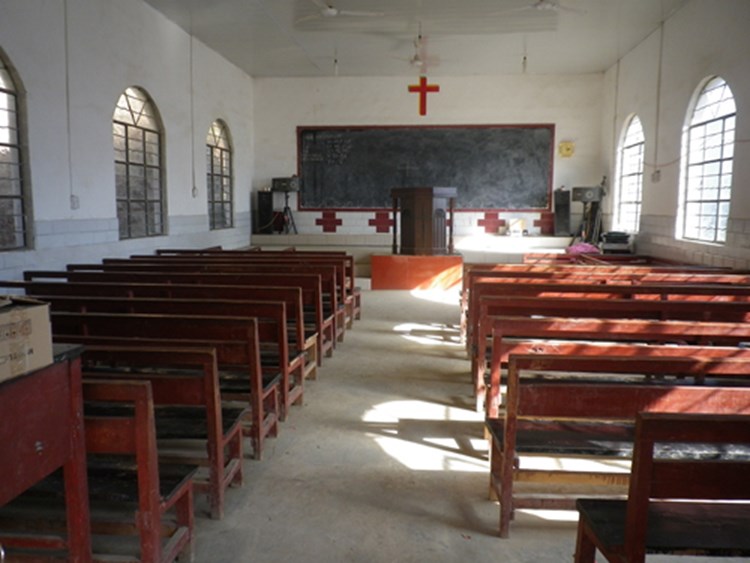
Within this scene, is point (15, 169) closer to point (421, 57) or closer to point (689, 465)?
point (689, 465)

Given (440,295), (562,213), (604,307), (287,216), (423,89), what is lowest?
(440,295)

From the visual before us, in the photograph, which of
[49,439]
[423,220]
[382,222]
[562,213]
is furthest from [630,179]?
[49,439]

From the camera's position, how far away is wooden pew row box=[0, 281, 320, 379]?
148 inches

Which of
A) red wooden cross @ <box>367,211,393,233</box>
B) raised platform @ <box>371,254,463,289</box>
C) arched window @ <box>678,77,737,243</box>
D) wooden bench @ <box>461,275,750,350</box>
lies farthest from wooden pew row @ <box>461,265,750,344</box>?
red wooden cross @ <box>367,211,393,233</box>

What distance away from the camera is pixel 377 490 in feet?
8.55

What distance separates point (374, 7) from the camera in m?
7.32

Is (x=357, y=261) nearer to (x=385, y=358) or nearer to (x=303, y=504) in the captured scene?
(x=385, y=358)

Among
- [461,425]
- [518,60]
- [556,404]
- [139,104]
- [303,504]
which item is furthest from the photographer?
[518,60]

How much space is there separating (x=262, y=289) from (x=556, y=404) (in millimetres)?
2252

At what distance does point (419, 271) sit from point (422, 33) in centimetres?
330

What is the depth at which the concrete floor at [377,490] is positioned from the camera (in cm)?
216

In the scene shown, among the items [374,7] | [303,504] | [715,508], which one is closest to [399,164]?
[374,7]

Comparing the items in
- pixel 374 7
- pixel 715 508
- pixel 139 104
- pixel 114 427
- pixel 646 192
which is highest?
pixel 374 7

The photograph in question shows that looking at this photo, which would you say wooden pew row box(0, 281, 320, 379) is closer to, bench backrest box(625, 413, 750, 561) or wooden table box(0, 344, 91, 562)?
wooden table box(0, 344, 91, 562)
